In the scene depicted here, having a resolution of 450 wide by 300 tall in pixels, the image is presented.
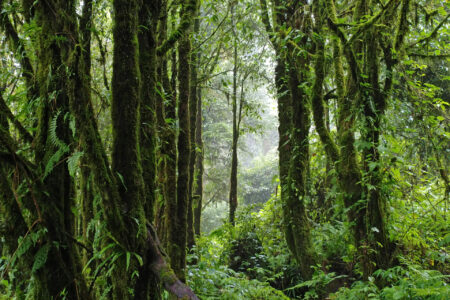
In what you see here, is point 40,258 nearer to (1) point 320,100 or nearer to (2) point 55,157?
(2) point 55,157

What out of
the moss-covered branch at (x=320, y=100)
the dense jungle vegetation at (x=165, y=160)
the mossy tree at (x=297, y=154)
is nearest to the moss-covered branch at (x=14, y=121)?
the dense jungle vegetation at (x=165, y=160)

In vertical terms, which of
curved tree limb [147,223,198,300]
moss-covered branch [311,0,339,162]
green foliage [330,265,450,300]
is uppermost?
moss-covered branch [311,0,339,162]

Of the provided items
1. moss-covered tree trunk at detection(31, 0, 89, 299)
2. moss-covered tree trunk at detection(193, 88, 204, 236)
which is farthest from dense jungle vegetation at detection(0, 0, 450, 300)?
moss-covered tree trunk at detection(193, 88, 204, 236)

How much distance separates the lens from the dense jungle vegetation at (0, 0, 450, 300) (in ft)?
5.92

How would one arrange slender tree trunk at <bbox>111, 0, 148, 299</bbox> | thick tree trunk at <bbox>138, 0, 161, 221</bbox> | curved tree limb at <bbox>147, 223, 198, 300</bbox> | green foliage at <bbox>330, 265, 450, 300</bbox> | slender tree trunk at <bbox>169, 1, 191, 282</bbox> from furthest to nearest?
1. slender tree trunk at <bbox>169, 1, 191, 282</bbox>
2. green foliage at <bbox>330, 265, 450, 300</bbox>
3. thick tree trunk at <bbox>138, 0, 161, 221</bbox>
4. slender tree trunk at <bbox>111, 0, 148, 299</bbox>
5. curved tree limb at <bbox>147, 223, 198, 300</bbox>

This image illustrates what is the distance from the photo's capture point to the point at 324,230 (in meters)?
6.59

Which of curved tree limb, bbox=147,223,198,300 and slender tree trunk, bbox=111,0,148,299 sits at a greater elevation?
slender tree trunk, bbox=111,0,148,299

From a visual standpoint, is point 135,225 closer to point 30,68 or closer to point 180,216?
point 30,68

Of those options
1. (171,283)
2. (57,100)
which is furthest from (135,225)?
(57,100)

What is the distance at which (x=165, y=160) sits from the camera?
363cm

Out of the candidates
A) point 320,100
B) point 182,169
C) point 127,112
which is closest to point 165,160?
point 182,169

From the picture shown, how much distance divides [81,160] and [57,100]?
1.59ft

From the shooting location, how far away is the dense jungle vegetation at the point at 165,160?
1804 millimetres

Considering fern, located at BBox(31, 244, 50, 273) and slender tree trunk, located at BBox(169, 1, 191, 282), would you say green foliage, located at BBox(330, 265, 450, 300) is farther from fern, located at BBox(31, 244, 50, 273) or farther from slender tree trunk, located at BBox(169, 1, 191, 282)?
fern, located at BBox(31, 244, 50, 273)
